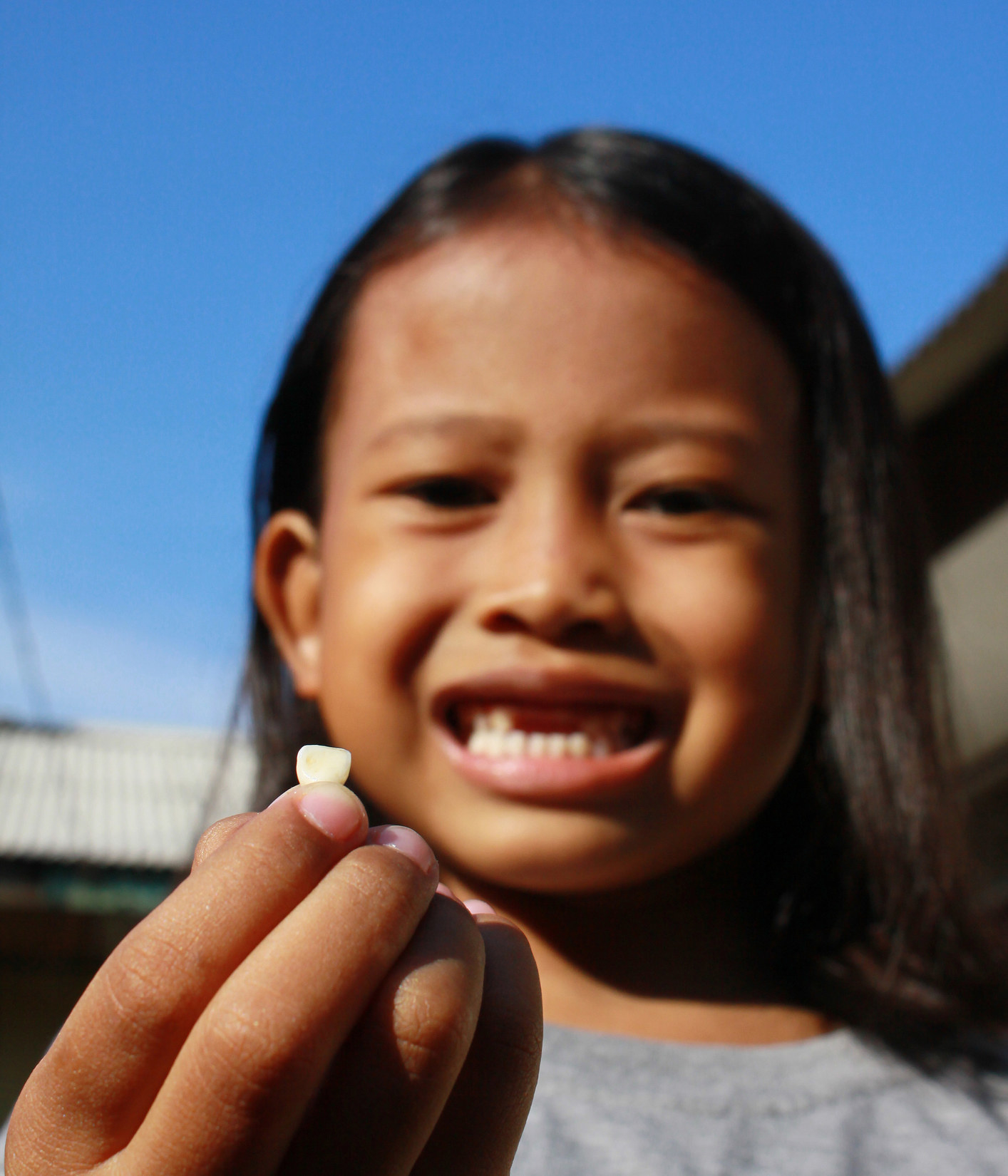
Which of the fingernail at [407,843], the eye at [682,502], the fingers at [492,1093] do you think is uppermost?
the fingernail at [407,843]

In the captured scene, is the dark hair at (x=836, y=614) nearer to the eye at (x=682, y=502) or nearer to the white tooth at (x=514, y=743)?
the eye at (x=682, y=502)

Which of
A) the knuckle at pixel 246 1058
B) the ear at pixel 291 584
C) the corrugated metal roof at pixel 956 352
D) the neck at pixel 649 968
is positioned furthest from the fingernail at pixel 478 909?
the corrugated metal roof at pixel 956 352

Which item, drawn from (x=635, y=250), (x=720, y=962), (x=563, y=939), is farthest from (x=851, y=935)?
(x=635, y=250)

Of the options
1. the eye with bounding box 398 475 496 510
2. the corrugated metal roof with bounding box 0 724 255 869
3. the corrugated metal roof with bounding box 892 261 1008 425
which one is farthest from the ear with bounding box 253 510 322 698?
the corrugated metal roof with bounding box 892 261 1008 425

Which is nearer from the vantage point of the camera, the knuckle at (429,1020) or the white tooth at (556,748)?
the knuckle at (429,1020)

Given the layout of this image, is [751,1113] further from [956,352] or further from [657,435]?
[956,352]

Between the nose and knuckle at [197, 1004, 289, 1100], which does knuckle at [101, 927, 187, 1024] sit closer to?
knuckle at [197, 1004, 289, 1100]

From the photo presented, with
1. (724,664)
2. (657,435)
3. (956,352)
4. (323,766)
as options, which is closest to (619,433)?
(657,435)
